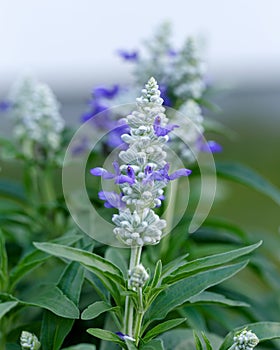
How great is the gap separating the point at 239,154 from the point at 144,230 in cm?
386

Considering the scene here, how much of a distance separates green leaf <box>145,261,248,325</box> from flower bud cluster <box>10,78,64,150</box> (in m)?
0.62

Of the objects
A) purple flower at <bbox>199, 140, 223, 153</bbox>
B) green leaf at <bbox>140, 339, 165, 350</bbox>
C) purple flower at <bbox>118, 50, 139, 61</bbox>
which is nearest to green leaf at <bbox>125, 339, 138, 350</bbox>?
green leaf at <bbox>140, 339, 165, 350</bbox>

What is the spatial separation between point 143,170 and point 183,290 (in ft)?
0.70

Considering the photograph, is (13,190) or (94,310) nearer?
(94,310)

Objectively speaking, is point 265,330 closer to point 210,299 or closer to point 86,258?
point 210,299

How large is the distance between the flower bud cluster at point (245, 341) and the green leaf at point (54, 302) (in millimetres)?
219

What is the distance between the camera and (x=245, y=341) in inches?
33.9

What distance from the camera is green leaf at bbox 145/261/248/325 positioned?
0.98 meters

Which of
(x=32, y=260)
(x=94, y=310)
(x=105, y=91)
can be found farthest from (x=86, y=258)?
(x=105, y=91)

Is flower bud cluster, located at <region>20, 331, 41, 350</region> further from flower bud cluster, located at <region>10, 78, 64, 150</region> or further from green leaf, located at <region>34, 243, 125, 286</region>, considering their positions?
flower bud cluster, located at <region>10, 78, 64, 150</region>

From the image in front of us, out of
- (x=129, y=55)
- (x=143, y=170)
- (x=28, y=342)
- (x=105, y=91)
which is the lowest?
(x=28, y=342)

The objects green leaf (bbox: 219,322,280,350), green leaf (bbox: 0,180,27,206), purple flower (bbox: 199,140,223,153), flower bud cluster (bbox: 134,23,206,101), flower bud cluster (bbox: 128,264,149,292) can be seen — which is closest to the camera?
flower bud cluster (bbox: 128,264,149,292)

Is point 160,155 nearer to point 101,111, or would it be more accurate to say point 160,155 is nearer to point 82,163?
point 101,111

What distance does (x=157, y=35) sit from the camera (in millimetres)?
1564
